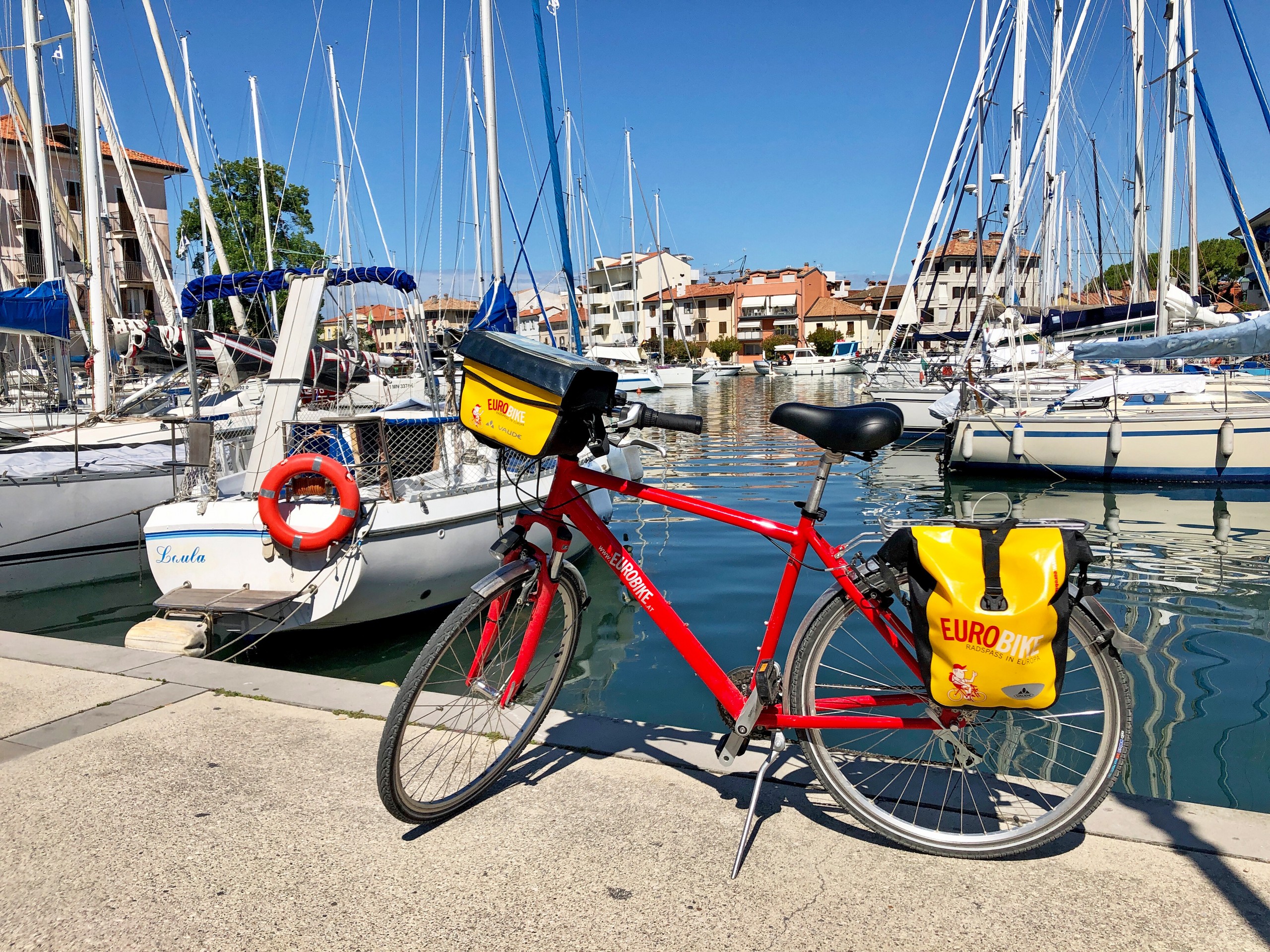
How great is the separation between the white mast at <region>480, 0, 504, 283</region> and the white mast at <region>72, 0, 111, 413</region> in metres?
5.48

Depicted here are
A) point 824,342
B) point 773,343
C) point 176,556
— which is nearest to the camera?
point 176,556

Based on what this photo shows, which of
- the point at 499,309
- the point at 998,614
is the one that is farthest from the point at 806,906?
the point at 499,309

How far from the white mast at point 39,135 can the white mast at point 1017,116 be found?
1932 centimetres

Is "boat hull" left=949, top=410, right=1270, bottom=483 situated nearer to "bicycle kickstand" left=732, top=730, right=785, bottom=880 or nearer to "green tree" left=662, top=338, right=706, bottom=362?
"bicycle kickstand" left=732, top=730, right=785, bottom=880

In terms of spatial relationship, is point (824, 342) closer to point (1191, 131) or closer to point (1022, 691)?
point (1191, 131)

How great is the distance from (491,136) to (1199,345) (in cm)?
1162

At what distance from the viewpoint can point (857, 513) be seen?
11.9 m

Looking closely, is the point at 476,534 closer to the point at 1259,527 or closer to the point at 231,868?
the point at 231,868

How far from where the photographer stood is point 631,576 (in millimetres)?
2738

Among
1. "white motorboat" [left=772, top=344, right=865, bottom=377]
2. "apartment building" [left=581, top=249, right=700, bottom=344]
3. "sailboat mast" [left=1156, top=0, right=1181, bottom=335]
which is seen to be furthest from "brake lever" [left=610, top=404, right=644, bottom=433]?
"apartment building" [left=581, top=249, right=700, bottom=344]

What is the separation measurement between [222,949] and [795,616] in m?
5.69

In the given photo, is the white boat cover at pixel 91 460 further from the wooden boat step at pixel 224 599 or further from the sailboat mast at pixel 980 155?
the sailboat mast at pixel 980 155

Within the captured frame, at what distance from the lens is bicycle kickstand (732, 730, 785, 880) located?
2.32 meters

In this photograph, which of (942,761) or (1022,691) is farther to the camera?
(942,761)
